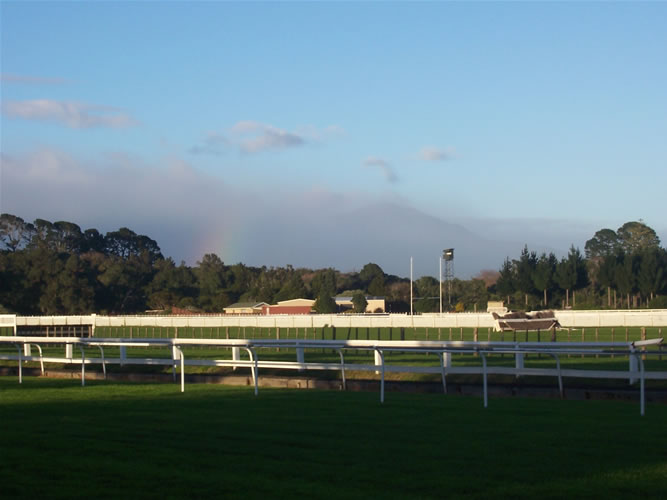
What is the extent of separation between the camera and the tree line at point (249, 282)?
8931 cm

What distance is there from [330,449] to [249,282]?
129310mm

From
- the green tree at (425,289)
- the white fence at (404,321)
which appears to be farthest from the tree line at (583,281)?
the white fence at (404,321)

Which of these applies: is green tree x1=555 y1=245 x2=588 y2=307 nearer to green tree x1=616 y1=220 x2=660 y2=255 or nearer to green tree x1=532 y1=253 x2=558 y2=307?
green tree x1=532 y1=253 x2=558 y2=307

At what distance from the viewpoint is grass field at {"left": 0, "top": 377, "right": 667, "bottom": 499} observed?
707cm

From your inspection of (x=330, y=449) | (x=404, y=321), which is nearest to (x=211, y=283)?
(x=404, y=321)

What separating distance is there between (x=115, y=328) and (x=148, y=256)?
90.4m

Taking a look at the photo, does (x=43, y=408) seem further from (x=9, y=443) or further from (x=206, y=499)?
(x=206, y=499)

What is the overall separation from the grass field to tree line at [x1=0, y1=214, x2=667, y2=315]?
246 feet

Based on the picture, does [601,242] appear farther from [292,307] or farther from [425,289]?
[292,307]

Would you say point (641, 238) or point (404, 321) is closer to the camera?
point (404, 321)

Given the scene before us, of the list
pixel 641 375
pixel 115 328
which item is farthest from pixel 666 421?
pixel 115 328

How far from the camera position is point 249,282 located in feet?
452

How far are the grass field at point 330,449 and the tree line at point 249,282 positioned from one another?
7495 centimetres

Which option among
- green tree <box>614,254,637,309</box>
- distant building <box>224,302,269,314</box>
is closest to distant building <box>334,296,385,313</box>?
distant building <box>224,302,269,314</box>
